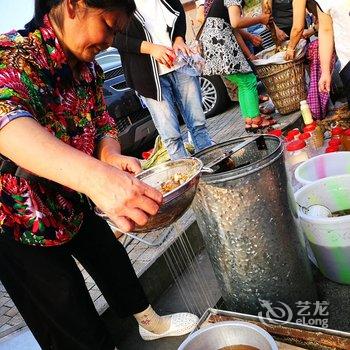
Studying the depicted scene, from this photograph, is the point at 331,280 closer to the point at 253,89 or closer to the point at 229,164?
the point at 229,164

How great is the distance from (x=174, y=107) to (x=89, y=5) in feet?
8.84

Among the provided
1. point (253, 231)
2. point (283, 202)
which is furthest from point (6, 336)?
point (283, 202)

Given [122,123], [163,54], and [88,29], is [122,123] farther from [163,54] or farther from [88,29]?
[88,29]

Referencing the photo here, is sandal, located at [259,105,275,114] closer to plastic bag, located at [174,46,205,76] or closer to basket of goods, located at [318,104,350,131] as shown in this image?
basket of goods, located at [318,104,350,131]

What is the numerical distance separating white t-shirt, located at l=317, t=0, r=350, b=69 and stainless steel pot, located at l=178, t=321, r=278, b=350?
108 inches

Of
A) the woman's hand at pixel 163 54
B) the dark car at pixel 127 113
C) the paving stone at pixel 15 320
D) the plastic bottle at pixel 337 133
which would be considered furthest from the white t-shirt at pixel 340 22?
the paving stone at pixel 15 320

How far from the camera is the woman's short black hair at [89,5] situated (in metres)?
1.30

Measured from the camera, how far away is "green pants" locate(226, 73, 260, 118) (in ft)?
16.3

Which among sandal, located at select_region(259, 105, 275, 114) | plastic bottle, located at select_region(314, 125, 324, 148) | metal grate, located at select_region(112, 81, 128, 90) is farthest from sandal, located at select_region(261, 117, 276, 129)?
metal grate, located at select_region(112, 81, 128, 90)

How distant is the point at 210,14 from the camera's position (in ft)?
15.8

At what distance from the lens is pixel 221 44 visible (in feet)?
15.7

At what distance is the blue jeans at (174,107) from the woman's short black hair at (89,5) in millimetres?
2299

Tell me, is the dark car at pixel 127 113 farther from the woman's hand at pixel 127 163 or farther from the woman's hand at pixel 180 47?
the woman's hand at pixel 127 163

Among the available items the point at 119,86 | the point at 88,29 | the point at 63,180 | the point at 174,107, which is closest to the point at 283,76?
the point at 174,107
